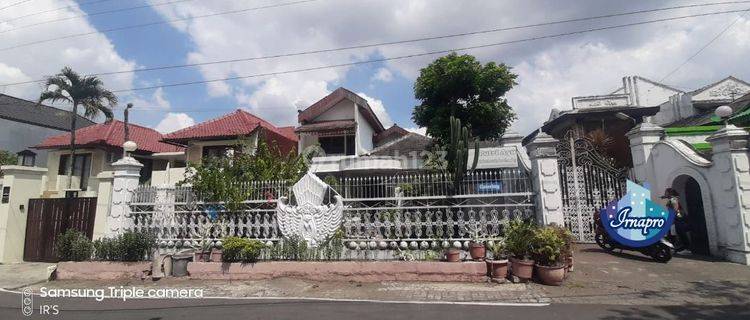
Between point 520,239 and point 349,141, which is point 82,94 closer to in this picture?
point 349,141

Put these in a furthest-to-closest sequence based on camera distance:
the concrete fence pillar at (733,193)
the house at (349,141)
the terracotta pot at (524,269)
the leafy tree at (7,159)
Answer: the leafy tree at (7,159)
the house at (349,141)
the concrete fence pillar at (733,193)
the terracotta pot at (524,269)

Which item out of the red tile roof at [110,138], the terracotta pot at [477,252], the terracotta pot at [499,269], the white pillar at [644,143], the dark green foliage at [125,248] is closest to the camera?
the terracotta pot at [499,269]

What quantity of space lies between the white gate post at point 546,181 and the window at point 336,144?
43.4 ft

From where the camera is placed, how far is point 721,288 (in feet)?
19.3

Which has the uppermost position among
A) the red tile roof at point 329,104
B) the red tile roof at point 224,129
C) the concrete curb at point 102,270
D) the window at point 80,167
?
the red tile roof at point 329,104

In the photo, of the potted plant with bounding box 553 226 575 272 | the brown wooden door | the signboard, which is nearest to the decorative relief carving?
Answer: the potted plant with bounding box 553 226 575 272

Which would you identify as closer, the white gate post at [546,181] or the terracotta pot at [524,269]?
the terracotta pot at [524,269]

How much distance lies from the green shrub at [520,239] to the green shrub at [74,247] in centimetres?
885

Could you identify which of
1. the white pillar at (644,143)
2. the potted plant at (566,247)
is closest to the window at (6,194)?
the potted plant at (566,247)

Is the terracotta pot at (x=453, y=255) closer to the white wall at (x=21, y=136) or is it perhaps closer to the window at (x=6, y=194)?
the window at (x=6, y=194)

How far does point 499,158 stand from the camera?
34.8 ft

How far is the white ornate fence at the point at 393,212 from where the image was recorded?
7.54m

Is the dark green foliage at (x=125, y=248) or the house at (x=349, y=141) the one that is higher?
the house at (x=349, y=141)

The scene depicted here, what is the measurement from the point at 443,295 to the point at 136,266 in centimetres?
637
